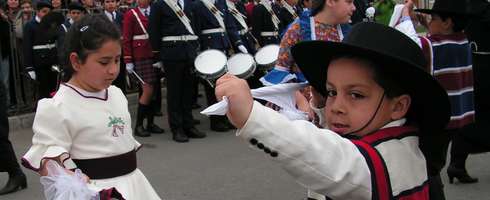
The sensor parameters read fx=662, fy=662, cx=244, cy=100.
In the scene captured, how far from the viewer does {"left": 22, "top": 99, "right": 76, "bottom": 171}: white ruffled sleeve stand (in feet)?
9.46

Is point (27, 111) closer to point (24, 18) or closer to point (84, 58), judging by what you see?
point (24, 18)

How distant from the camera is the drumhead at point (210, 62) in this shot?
7.40 metres

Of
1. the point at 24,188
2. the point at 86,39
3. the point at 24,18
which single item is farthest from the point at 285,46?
the point at 24,18

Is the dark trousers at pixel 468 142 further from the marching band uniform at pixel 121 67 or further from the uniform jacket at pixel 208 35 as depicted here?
the marching band uniform at pixel 121 67

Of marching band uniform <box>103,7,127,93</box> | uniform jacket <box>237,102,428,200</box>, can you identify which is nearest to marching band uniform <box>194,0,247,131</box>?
marching band uniform <box>103,7,127,93</box>

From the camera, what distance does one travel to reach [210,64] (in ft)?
24.9

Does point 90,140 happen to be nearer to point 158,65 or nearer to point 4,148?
point 4,148

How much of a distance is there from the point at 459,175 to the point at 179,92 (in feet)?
11.7

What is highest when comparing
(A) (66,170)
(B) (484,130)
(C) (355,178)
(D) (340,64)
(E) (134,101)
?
(D) (340,64)

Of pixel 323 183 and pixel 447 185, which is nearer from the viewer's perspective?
pixel 323 183

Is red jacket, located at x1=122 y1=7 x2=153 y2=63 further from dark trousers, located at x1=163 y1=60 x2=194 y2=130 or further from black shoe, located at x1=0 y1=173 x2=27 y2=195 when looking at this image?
black shoe, located at x1=0 y1=173 x2=27 y2=195

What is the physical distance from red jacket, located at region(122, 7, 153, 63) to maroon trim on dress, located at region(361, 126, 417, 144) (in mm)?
6638

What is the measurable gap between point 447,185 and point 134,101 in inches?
246

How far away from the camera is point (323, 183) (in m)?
1.53
